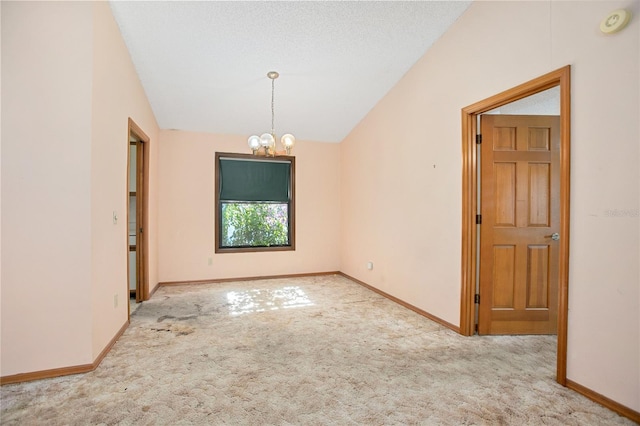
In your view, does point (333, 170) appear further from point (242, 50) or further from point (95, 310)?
point (95, 310)

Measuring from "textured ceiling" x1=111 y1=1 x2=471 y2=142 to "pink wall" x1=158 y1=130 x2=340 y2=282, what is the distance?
0.47m

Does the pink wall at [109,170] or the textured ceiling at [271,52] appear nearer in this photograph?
the pink wall at [109,170]

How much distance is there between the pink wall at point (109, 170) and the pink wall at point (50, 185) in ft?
0.10

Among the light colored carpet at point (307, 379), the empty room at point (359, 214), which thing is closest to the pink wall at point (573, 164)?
the empty room at point (359, 214)

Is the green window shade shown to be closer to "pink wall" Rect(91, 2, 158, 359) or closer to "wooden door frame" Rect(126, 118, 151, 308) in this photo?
"wooden door frame" Rect(126, 118, 151, 308)

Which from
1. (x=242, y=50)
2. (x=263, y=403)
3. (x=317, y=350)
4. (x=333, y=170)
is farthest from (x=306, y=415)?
(x=333, y=170)

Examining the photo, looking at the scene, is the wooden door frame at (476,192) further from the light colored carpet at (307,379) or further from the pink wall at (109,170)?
the pink wall at (109,170)

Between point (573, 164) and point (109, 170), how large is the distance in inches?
143

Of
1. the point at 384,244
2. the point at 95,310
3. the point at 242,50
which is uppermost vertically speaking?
the point at 242,50

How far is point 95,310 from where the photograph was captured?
2531mm

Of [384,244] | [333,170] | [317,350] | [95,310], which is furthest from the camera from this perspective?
[333,170]

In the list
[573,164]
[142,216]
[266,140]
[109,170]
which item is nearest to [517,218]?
[573,164]

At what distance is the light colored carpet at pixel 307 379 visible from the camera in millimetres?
1937

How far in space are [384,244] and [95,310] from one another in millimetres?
3479
